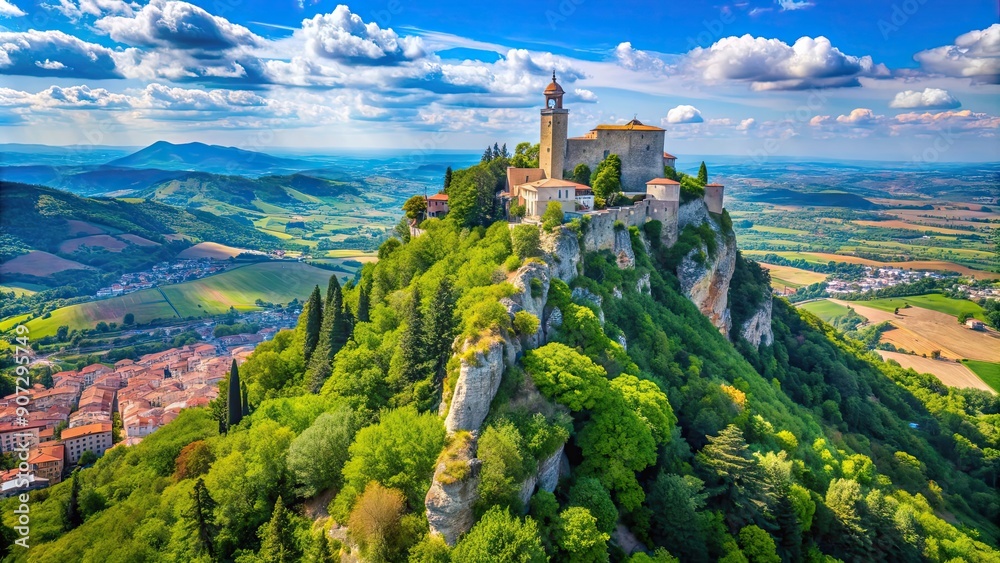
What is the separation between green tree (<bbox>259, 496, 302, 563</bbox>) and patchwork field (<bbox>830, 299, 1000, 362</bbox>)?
401 feet

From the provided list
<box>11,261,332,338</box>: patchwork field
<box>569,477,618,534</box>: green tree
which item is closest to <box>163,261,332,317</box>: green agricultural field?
<box>11,261,332,338</box>: patchwork field

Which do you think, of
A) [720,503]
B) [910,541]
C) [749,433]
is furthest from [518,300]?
[910,541]

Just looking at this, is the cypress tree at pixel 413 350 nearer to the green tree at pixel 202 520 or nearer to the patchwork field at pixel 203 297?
the green tree at pixel 202 520

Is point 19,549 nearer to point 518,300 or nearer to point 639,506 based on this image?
point 518,300

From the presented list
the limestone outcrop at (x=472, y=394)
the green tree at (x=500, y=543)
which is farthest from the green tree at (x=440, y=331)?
the green tree at (x=500, y=543)

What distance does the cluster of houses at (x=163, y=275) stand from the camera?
157 metres

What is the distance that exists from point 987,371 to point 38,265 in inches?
9045

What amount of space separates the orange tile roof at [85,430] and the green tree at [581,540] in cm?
5607

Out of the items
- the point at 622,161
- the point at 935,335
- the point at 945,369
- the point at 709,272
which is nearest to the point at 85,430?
the point at 622,161

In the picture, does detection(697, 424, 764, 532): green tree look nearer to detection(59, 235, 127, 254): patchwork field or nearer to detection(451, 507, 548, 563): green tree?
detection(451, 507, 548, 563): green tree

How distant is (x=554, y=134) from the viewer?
5666 centimetres

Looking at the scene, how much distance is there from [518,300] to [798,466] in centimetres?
2204

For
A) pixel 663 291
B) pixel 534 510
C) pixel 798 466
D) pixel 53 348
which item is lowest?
pixel 53 348

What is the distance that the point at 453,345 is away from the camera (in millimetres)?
32344
